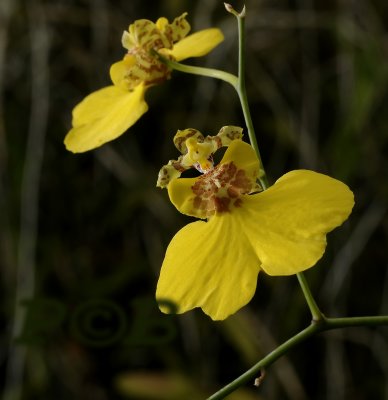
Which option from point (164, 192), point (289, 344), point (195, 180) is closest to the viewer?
point (289, 344)

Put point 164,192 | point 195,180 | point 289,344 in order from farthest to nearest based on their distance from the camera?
point 164,192 < point 195,180 < point 289,344

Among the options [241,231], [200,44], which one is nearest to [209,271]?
[241,231]

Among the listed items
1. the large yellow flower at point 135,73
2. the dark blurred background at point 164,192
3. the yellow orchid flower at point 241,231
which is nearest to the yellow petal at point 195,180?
the yellow orchid flower at point 241,231

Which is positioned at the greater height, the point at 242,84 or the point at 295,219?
the point at 242,84

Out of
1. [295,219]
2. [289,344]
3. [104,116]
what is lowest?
[289,344]

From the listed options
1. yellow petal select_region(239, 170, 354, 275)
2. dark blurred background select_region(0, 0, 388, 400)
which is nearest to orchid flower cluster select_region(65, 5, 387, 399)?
yellow petal select_region(239, 170, 354, 275)

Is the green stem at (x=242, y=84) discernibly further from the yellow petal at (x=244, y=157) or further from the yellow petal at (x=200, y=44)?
the yellow petal at (x=200, y=44)

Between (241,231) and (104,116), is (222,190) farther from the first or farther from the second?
(104,116)

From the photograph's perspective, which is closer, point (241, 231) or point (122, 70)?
point (241, 231)
